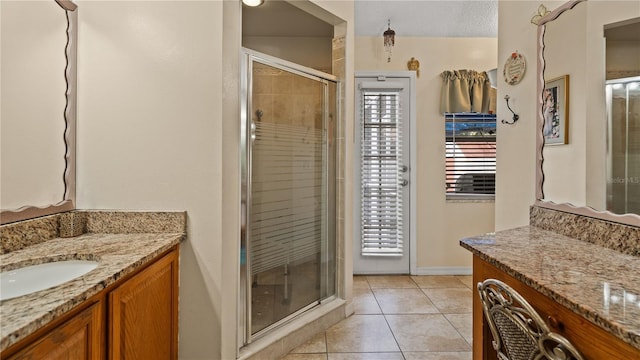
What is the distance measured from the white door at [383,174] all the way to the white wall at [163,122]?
212 centimetres

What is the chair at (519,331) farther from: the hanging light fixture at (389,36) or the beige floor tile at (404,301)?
the hanging light fixture at (389,36)

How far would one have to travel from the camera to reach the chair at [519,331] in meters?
0.82

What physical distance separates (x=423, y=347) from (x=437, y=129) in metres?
2.22

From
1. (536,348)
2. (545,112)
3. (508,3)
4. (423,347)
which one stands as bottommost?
(423,347)

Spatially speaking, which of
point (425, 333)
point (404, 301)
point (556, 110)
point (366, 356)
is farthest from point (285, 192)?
point (556, 110)

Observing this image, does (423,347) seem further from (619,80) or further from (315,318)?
(619,80)

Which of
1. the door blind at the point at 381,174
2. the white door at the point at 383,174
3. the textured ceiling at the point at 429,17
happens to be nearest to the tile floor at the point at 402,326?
the white door at the point at 383,174

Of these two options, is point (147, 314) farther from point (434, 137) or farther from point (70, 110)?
point (434, 137)

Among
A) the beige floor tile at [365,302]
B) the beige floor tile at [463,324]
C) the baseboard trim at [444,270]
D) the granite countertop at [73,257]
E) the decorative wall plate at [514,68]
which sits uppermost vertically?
the decorative wall plate at [514,68]

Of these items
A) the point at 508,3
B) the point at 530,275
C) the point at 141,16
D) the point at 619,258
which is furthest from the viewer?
the point at 508,3

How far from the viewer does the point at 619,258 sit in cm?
117

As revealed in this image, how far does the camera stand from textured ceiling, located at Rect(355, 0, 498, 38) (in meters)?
3.00

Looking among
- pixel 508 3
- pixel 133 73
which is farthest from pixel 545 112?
pixel 133 73

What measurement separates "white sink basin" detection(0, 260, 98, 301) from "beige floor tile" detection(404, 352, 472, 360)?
1.78 meters
